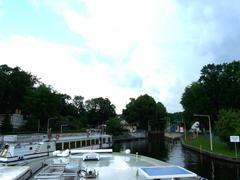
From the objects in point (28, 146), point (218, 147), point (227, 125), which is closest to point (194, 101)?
point (218, 147)

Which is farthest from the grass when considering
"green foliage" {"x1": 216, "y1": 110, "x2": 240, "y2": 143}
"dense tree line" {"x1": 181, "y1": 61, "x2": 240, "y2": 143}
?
"dense tree line" {"x1": 181, "y1": 61, "x2": 240, "y2": 143}

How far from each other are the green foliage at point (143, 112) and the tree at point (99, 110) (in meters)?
12.8

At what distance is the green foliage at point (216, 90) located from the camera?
80.8 m

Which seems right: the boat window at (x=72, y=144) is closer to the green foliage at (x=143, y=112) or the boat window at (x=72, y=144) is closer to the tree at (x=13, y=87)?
the tree at (x=13, y=87)

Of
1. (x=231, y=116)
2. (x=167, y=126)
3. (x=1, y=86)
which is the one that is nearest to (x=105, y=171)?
(x=231, y=116)

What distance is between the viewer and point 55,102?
299 ft

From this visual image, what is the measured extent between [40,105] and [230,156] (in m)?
57.7

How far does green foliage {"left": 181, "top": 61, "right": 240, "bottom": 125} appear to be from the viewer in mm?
80750

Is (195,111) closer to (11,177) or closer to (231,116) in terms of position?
(231,116)

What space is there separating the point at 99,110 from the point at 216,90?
92.5 meters

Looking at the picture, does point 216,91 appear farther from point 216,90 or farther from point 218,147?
point 218,147

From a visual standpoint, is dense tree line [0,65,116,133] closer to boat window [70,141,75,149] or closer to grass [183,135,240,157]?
boat window [70,141,75,149]

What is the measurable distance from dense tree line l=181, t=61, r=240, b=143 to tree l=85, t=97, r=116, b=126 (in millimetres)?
77941

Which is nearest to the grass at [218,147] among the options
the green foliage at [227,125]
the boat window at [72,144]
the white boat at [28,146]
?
the green foliage at [227,125]
